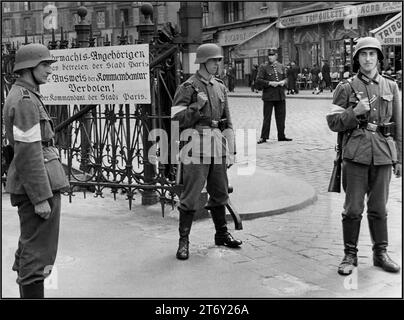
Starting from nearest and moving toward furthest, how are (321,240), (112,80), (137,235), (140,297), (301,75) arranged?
(140,297)
(321,240)
(137,235)
(112,80)
(301,75)

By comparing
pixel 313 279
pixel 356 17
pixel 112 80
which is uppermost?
pixel 356 17

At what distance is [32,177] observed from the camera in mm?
4398

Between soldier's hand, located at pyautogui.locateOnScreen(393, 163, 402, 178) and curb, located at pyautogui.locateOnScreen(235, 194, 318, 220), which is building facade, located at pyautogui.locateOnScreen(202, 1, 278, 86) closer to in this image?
curb, located at pyautogui.locateOnScreen(235, 194, 318, 220)

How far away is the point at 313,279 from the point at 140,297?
4.81 feet

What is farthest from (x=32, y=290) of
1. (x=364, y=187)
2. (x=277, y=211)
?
(x=277, y=211)

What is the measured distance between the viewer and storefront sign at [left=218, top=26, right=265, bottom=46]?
44681 mm

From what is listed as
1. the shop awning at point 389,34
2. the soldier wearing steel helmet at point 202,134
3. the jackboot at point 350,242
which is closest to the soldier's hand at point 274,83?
the shop awning at point 389,34

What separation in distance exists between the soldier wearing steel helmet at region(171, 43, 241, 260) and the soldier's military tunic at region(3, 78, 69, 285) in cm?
171

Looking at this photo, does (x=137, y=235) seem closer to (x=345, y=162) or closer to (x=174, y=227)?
(x=174, y=227)

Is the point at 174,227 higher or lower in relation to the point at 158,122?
lower

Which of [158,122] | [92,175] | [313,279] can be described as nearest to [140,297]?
[313,279]

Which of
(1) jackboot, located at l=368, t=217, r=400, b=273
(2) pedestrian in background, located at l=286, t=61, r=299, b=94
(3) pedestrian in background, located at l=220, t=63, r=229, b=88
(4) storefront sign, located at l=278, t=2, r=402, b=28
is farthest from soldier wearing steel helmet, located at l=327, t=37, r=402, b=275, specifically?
(3) pedestrian in background, located at l=220, t=63, r=229, b=88

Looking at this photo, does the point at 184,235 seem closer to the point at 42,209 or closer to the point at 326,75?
the point at 42,209

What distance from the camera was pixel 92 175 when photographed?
8.77 meters
